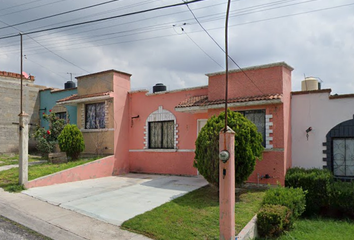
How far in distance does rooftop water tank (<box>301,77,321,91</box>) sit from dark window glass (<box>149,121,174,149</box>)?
571 cm

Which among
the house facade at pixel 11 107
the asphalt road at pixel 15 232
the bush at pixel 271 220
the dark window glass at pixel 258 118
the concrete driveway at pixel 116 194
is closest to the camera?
the asphalt road at pixel 15 232

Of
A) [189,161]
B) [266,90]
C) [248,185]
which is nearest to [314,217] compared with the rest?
[248,185]

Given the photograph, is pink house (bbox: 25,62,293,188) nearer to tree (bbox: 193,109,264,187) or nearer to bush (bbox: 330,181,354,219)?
tree (bbox: 193,109,264,187)

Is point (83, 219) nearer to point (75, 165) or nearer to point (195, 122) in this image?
point (75, 165)

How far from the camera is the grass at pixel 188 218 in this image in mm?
5875

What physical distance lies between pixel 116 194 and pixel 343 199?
6.56m

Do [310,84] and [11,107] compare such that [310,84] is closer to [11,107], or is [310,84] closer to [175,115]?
[175,115]

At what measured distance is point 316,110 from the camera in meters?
9.57

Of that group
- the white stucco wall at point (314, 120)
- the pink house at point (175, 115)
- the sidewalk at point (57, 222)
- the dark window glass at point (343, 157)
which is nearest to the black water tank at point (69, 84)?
the pink house at point (175, 115)

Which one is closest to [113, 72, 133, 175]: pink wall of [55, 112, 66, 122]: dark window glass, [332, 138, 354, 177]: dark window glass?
[55, 112, 66, 122]: dark window glass

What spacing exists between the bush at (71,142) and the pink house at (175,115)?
0.94 metres

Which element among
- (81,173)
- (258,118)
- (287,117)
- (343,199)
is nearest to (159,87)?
(81,173)

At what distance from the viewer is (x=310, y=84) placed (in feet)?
37.3

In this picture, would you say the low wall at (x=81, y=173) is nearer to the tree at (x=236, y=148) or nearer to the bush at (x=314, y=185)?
the tree at (x=236, y=148)
